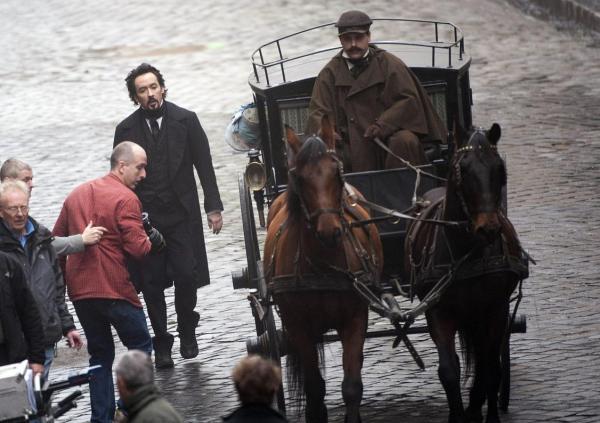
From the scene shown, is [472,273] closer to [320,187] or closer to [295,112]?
[320,187]

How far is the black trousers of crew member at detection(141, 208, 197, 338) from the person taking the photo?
10102 millimetres

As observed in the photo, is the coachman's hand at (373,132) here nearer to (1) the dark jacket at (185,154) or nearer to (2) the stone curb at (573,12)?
(1) the dark jacket at (185,154)

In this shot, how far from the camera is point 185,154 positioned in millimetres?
10258

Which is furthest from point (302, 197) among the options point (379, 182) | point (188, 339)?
point (188, 339)

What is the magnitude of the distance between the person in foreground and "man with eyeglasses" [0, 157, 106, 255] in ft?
0.54

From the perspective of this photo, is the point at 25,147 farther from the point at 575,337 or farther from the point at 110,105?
the point at 575,337

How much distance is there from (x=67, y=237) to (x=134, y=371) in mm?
3116

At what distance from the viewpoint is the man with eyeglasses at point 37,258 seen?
7.63 meters

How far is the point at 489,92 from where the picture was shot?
20.4 m

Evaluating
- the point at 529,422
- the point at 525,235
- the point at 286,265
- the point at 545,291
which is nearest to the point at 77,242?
the point at 286,265

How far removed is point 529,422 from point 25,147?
466 inches

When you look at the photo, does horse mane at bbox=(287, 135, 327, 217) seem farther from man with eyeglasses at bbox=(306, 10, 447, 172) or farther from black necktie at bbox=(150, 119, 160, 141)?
black necktie at bbox=(150, 119, 160, 141)

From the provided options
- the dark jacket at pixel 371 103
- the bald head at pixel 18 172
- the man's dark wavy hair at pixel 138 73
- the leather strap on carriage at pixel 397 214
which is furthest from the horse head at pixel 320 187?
the man's dark wavy hair at pixel 138 73

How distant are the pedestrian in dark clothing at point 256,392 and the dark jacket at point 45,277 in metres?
2.61
